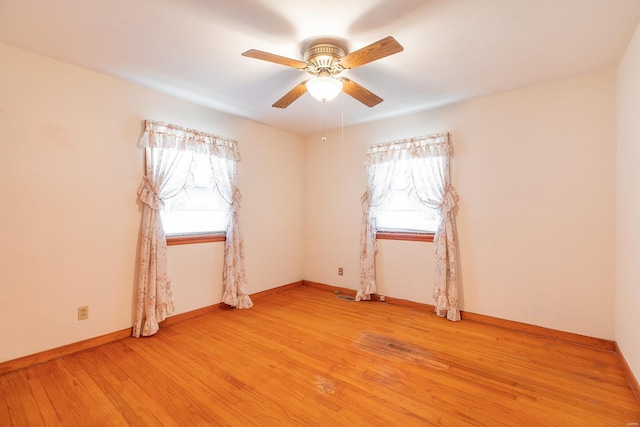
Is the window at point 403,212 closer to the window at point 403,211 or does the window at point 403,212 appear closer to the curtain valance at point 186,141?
the window at point 403,211

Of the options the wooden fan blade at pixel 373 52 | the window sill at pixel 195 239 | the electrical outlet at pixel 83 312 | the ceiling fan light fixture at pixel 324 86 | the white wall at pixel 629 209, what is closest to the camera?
the wooden fan blade at pixel 373 52

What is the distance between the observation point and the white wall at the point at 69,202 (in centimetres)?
221

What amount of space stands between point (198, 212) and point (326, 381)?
2.40 m

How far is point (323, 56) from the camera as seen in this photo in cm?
212

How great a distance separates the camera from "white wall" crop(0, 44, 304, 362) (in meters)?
2.21

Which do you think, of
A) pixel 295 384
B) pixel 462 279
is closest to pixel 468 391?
pixel 295 384

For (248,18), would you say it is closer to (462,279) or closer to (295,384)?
(295,384)

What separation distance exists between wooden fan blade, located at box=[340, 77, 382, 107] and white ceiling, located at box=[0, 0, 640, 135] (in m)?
0.25

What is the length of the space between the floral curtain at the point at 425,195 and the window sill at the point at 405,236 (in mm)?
112

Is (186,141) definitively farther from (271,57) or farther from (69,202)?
(271,57)

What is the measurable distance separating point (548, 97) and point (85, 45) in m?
4.14

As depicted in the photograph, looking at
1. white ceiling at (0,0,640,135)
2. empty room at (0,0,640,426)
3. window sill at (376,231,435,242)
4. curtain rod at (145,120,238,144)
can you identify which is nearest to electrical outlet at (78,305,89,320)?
empty room at (0,0,640,426)

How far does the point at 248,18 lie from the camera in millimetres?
1875

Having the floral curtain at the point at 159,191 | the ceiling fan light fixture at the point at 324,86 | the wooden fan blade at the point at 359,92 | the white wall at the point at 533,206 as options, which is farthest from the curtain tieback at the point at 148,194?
the white wall at the point at 533,206
